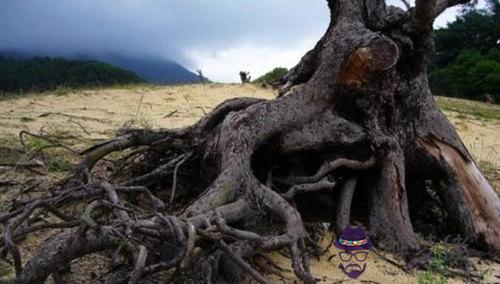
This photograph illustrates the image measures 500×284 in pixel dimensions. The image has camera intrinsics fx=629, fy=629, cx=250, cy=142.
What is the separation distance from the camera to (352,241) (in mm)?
3770

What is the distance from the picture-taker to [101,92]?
10.4m

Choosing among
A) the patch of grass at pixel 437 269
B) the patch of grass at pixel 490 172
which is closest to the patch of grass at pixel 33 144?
the patch of grass at pixel 437 269

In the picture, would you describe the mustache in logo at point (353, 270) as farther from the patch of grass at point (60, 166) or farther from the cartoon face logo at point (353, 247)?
the patch of grass at point (60, 166)

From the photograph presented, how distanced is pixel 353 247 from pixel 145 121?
9.66 ft

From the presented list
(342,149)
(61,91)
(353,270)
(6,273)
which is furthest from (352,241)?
(61,91)

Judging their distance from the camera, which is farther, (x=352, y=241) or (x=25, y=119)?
(x=25, y=119)

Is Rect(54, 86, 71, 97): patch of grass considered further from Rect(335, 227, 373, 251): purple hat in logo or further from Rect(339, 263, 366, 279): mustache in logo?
Rect(339, 263, 366, 279): mustache in logo

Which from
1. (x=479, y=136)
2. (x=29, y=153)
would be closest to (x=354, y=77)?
(x=29, y=153)

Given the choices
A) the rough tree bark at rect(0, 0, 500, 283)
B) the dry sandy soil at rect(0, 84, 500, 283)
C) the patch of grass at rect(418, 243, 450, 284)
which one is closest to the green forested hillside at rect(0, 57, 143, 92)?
the dry sandy soil at rect(0, 84, 500, 283)

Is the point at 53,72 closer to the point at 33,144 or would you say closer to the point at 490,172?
the point at 33,144

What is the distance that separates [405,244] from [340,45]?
1.33 meters

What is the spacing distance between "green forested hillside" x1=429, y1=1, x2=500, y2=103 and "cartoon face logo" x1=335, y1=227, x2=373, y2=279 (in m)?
21.3

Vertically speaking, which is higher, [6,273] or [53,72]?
[6,273]

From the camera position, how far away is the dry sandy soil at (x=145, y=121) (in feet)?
11.3
